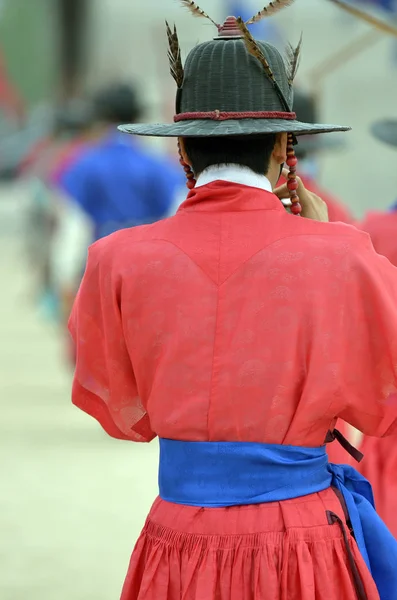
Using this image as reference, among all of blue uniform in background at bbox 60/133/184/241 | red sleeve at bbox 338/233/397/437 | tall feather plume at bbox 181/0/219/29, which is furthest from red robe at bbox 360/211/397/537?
blue uniform in background at bbox 60/133/184/241

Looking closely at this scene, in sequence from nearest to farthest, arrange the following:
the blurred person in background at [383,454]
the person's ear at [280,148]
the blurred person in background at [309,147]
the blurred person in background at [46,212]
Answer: the person's ear at [280,148], the blurred person in background at [383,454], the blurred person in background at [309,147], the blurred person in background at [46,212]

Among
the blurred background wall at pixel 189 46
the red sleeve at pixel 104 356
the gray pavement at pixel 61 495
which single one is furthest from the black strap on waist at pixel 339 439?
the gray pavement at pixel 61 495

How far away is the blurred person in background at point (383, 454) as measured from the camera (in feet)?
10.5

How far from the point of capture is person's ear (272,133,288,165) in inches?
101

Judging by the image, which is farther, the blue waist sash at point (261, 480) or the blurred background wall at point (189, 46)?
the blurred background wall at point (189, 46)

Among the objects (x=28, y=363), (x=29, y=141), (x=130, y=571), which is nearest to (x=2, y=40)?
(x=29, y=141)

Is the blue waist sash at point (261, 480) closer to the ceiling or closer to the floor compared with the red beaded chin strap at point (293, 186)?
closer to the floor

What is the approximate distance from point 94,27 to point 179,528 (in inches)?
1425

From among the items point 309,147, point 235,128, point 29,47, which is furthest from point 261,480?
point 29,47

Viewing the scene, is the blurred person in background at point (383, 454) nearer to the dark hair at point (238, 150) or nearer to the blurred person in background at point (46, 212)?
the dark hair at point (238, 150)

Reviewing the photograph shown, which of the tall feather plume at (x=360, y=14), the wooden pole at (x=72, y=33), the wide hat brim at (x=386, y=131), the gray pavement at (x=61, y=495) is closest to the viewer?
the tall feather plume at (x=360, y=14)

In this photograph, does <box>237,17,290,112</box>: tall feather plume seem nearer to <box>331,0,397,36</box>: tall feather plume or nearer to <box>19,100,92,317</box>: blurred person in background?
<box>331,0,397,36</box>: tall feather plume

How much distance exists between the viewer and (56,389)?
944cm

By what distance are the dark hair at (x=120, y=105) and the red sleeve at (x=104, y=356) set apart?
193 inches
